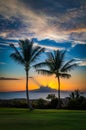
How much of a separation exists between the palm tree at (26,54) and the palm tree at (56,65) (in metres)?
0.37

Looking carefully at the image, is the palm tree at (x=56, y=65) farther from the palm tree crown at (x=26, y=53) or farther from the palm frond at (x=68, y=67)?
the palm tree crown at (x=26, y=53)

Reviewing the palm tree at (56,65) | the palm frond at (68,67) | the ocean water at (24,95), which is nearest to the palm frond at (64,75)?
the palm tree at (56,65)

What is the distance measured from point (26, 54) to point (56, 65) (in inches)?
55.2

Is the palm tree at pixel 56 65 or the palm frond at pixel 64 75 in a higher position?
the palm tree at pixel 56 65

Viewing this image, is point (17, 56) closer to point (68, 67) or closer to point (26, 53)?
point (26, 53)

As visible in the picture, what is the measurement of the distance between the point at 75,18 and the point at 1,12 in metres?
2.40

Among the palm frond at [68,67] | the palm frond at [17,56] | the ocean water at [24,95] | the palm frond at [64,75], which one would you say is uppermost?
the palm frond at [17,56]

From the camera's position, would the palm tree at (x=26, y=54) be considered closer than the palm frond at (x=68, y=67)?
Yes

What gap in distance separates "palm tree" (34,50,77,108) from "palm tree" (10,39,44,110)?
37 centimetres

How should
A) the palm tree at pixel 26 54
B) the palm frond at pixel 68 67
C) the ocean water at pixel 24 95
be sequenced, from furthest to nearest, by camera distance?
the palm frond at pixel 68 67 → the palm tree at pixel 26 54 → the ocean water at pixel 24 95

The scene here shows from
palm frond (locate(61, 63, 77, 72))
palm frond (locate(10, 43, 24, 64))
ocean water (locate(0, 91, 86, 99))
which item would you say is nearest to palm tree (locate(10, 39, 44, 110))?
palm frond (locate(10, 43, 24, 64))

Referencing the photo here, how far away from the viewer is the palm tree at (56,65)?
11031 millimetres

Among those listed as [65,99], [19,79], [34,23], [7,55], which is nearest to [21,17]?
[34,23]

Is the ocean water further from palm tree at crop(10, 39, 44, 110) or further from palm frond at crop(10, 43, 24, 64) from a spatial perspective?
palm frond at crop(10, 43, 24, 64)
